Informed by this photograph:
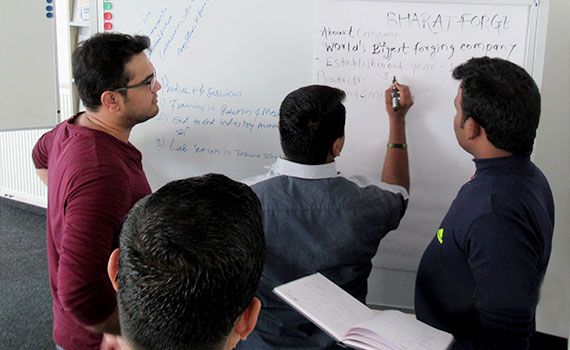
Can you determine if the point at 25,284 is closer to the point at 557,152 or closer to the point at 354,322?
the point at 354,322

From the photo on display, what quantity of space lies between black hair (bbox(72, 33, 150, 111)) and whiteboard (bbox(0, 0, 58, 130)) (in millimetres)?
819

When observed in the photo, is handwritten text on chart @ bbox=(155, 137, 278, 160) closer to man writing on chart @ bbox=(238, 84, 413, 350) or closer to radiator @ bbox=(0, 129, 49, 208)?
man writing on chart @ bbox=(238, 84, 413, 350)

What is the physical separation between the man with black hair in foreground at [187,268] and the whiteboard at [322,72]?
121 centimetres

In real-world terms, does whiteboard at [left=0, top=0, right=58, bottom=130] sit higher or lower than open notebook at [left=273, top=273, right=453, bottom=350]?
higher

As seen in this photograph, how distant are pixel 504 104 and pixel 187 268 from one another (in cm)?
95

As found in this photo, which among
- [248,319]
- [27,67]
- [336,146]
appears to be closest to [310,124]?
[336,146]

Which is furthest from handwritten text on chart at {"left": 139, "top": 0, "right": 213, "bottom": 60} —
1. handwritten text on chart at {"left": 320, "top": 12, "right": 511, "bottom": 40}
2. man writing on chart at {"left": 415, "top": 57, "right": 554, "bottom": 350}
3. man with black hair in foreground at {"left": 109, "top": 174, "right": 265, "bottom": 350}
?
man with black hair in foreground at {"left": 109, "top": 174, "right": 265, "bottom": 350}

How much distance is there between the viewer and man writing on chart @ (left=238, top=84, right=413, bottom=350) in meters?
1.37

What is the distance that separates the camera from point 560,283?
94.6 inches

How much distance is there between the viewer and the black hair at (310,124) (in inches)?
54.2

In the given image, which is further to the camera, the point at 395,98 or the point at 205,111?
the point at 205,111

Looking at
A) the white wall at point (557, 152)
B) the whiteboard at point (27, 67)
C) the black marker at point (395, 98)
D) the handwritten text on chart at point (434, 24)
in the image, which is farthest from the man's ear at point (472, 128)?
the whiteboard at point (27, 67)

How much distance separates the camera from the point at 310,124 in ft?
4.52

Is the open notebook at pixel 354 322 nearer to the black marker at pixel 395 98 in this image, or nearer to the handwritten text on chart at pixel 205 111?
the black marker at pixel 395 98
